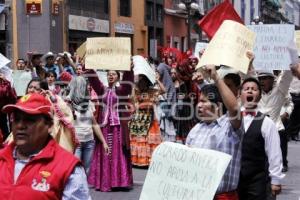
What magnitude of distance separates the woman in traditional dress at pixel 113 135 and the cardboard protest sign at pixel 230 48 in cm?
319

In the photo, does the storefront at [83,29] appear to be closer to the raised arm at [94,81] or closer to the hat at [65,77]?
the hat at [65,77]

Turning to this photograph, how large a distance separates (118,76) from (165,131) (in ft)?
10.2

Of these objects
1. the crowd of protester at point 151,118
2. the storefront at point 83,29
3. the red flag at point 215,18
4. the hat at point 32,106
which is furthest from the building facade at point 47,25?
the hat at point 32,106

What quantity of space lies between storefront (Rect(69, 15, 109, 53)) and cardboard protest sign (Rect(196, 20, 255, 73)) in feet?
75.6

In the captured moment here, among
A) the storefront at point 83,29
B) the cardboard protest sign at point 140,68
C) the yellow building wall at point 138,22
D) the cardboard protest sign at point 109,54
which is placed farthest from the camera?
the yellow building wall at point 138,22

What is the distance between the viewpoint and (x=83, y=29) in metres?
29.9

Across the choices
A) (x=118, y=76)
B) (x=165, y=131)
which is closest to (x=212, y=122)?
(x=118, y=76)

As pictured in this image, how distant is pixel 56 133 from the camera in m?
5.16

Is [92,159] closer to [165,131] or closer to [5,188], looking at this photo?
[165,131]

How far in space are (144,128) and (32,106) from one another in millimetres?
7790

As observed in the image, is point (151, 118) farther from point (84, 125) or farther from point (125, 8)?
point (125, 8)

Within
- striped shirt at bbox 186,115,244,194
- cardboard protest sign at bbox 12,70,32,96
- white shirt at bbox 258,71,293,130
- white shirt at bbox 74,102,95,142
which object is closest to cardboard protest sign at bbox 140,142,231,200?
striped shirt at bbox 186,115,244,194

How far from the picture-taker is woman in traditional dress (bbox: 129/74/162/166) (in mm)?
10406

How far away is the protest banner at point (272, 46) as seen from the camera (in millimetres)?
7758
